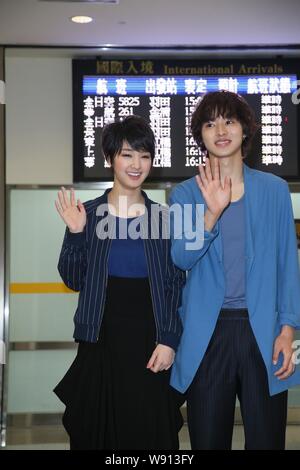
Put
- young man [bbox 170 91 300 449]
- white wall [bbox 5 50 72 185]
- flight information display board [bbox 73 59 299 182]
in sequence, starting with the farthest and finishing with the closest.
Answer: white wall [bbox 5 50 72 185] → flight information display board [bbox 73 59 299 182] → young man [bbox 170 91 300 449]

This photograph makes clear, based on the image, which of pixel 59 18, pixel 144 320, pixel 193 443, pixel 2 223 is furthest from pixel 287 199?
pixel 2 223

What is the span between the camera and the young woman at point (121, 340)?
2787 millimetres

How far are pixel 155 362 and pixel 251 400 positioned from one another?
37 centimetres

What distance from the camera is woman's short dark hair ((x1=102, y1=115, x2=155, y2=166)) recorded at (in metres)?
2.95

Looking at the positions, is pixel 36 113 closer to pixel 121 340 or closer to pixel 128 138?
pixel 128 138

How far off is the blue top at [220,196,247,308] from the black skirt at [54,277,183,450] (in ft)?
1.03

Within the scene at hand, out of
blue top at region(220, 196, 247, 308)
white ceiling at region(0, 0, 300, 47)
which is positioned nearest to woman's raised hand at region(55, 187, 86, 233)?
blue top at region(220, 196, 247, 308)

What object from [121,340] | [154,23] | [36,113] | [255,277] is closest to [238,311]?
[255,277]

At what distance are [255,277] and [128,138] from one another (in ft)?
2.41

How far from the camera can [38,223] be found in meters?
5.94

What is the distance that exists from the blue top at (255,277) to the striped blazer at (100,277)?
6cm


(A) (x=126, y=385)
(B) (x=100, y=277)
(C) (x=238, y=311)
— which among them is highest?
(B) (x=100, y=277)

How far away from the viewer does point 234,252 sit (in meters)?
2.69

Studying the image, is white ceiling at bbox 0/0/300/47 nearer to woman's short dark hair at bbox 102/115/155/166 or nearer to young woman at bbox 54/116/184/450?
woman's short dark hair at bbox 102/115/155/166
